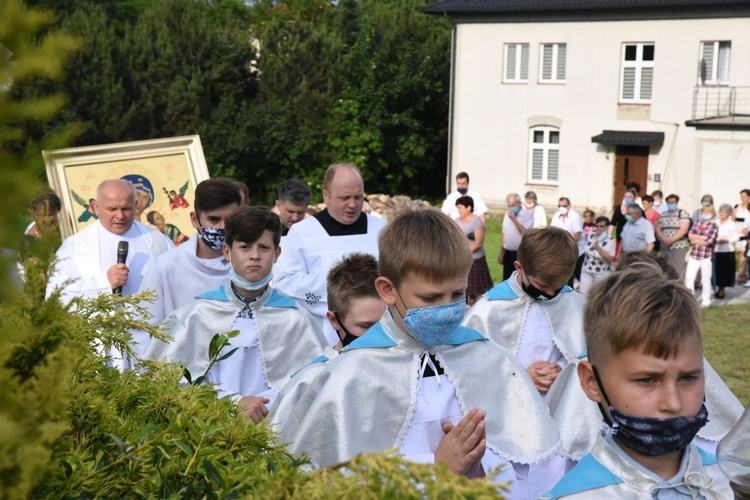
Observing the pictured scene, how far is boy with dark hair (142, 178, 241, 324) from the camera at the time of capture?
6699 millimetres

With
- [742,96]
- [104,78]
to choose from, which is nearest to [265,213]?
[742,96]

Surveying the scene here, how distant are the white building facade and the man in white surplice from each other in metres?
25.7

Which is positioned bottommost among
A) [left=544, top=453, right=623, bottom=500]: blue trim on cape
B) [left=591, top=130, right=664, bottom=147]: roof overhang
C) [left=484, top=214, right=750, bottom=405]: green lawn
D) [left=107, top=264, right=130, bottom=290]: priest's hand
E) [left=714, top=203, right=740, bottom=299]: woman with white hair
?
[left=484, top=214, right=750, bottom=405]: green lawn

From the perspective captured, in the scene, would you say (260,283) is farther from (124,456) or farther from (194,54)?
(194,54)

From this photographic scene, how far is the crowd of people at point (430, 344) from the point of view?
106 inches

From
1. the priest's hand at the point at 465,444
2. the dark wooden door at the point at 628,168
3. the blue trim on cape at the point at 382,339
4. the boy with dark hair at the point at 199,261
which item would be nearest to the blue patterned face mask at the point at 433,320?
the blue trim on cape at the point at 382,339

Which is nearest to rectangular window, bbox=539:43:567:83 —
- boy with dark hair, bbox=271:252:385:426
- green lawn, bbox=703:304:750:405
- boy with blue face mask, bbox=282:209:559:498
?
green lawn, bbox=703:304:750:405

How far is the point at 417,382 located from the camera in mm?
3797

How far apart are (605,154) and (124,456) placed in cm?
3438

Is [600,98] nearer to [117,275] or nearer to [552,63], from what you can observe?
[552,63]

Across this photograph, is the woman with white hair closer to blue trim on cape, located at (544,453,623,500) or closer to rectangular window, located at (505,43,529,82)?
blue trim on cape, located at (544,453,623,500)

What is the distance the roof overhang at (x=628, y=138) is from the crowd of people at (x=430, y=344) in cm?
2690

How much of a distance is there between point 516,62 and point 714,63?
751cm

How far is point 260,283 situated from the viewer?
5680 millimetres
